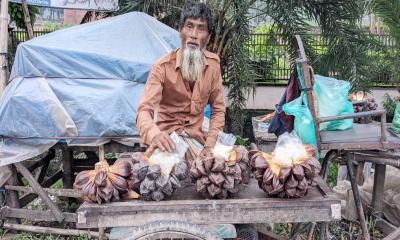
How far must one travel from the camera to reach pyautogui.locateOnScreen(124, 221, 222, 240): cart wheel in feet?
6.32

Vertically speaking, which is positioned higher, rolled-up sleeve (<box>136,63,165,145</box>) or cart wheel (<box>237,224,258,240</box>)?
rolled-up sleeve (<box>136,63,165,145</box>)

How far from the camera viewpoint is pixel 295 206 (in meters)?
2.04

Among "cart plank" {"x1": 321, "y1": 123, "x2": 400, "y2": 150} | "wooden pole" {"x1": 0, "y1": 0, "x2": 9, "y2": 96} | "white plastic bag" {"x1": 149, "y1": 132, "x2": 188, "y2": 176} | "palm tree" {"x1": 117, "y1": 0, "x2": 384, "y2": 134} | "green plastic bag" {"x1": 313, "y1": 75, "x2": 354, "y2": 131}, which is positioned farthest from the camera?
"palm tree" {"x1": 117, "y1": 0, "x2": 384, "y2": 134}

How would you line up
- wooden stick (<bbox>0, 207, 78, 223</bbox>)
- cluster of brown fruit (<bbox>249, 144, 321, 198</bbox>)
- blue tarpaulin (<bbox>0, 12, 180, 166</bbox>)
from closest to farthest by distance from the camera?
cluster of brown fruit (<bbox>249, 144, 321, 198</bbox>) → blue tarpaulin (<bbox>0, 12, 180, 166</bbox>) → wooden stick (<bbox>0, 207, 78, 223</bbox>)

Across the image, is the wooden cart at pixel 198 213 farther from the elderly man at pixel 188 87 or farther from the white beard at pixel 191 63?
the white beard at pixel 191 63

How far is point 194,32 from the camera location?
110 inches

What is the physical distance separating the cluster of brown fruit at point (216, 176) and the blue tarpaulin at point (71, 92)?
2.28m

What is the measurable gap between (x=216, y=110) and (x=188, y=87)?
10.7 inches

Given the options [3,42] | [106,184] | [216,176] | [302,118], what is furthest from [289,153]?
[3,42]

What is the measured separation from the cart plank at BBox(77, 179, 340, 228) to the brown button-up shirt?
0.80 metres

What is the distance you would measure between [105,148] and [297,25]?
323cm

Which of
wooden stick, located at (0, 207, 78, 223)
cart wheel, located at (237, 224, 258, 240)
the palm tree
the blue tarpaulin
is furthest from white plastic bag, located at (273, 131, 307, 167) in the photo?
the palm tree

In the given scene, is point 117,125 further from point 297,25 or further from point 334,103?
point 297,25

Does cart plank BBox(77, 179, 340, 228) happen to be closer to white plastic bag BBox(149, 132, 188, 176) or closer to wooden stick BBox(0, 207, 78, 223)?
white plastic bag BBox(149, 132, 188, 176)
